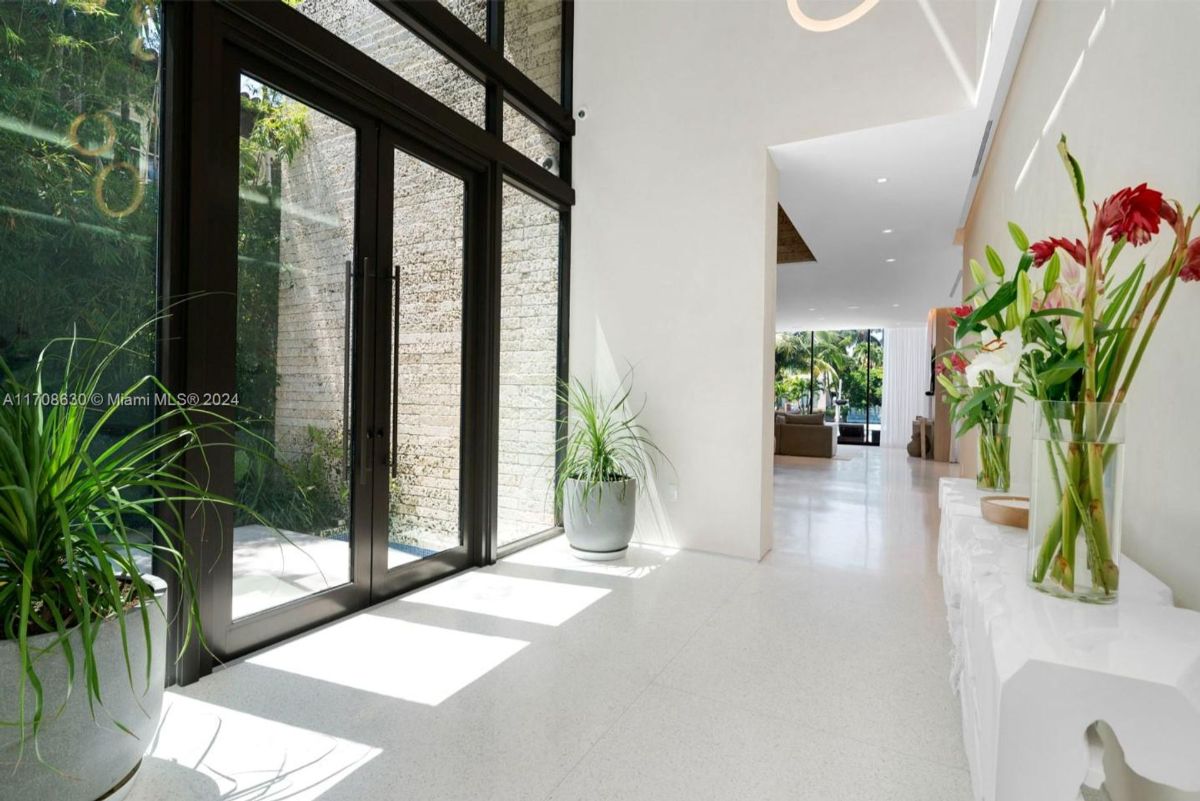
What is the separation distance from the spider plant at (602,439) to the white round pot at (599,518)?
8cm

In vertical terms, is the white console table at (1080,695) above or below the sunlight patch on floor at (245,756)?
above

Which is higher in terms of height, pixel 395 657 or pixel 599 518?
pixel 599 518

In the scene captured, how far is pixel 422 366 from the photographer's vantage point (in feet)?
11.2

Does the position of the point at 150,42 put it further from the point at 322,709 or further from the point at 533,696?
the point at 533,696

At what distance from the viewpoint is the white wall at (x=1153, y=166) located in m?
1.26

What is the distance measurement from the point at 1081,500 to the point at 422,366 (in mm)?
3008

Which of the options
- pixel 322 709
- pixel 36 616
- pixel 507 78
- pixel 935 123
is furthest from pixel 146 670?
pixel 935 123

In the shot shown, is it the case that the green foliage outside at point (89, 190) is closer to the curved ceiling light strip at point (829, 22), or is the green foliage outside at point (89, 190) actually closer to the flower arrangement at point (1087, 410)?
the flower arrangement at point (1087, 410)

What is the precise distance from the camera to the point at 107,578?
135 centimetres

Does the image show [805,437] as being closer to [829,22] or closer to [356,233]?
[829,22]

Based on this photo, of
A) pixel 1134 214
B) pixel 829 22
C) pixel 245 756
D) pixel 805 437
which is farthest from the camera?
pixel 805 437

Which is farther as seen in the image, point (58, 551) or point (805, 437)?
point (805, 437)

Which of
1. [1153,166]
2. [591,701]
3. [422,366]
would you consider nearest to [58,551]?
[591,701]

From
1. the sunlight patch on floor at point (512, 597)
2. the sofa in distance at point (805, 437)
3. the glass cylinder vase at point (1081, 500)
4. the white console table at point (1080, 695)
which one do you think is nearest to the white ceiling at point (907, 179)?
the glass cylinder vase at point (1081, 500)
